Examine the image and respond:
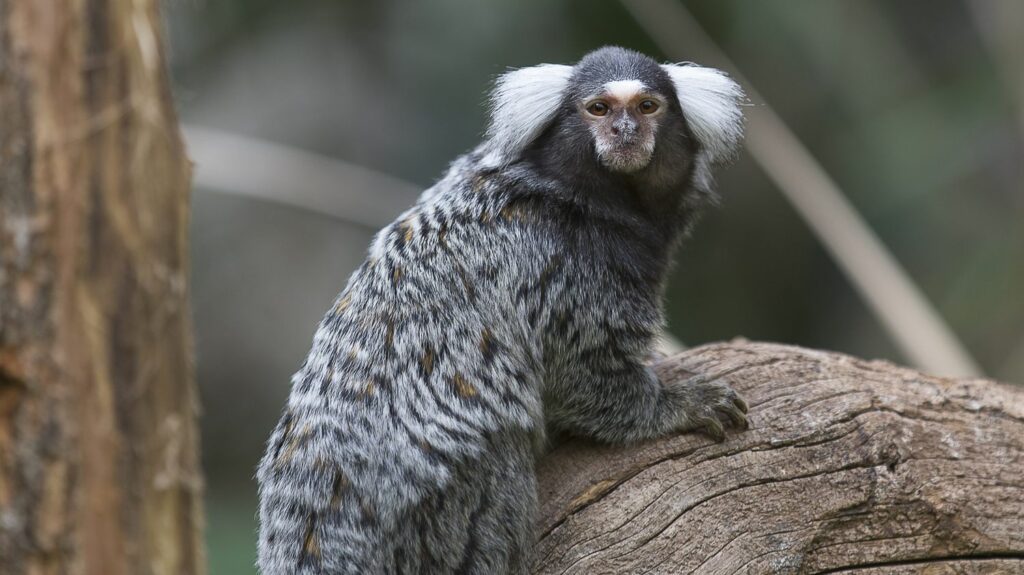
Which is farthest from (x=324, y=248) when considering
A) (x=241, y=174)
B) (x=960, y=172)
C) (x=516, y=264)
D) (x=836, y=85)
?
(x=516, y=264)

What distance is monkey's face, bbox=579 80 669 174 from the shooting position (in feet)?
11.5

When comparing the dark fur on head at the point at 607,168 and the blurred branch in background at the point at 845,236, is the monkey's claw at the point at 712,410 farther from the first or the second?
the blurred branch in background at the point at 845,236

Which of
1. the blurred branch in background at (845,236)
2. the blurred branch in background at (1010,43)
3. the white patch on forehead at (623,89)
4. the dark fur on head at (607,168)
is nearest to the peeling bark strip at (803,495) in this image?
the dark fur on head at (607,168)

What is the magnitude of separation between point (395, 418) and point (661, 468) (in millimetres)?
951

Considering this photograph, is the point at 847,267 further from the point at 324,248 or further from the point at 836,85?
the point at 324,248

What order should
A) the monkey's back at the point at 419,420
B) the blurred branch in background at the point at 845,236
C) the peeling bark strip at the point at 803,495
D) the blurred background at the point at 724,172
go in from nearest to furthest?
the monkey's back at the point at 419,420, the peeling bark strip at the point at 803,495, the blurred branch in background at the point at 845,236, the blurred background at the point at 724,172

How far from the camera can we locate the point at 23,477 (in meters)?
1.79

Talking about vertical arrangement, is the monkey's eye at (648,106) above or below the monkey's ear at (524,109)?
below

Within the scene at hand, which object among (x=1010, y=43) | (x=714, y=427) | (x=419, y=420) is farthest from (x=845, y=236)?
(x=419, y=420)

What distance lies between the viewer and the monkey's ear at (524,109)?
145 inches

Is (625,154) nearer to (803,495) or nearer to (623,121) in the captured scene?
(623,121)

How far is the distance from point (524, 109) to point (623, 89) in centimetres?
37

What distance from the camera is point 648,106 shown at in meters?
3.64

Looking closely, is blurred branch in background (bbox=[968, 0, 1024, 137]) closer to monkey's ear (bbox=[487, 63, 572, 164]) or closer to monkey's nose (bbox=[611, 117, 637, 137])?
monkey's ear (bbox=[487, 63, 572, 164])
